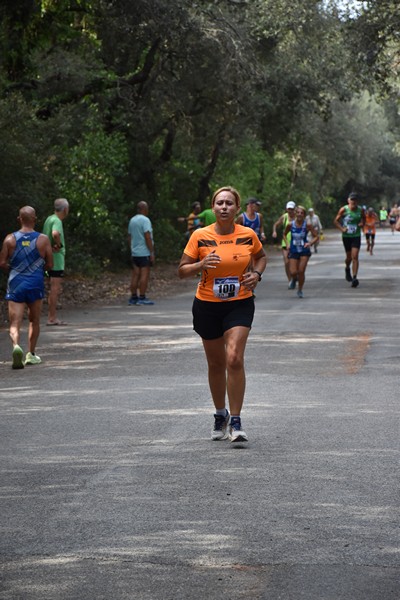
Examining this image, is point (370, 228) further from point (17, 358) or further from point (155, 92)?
point (17, 358)

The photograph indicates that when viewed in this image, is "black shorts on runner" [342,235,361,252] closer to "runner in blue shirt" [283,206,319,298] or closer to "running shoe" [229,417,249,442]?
"runner in blue shirt" [283,206,319,298]

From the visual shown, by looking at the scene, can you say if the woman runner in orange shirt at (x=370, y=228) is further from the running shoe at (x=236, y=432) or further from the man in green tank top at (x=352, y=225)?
the running shoe at (x=236, y=432)

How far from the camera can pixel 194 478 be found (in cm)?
738

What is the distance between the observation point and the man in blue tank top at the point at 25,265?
13547 millimetres

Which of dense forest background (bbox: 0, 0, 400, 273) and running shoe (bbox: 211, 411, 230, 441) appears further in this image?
dense forest background (bbox: 0, 0, 400, 273)

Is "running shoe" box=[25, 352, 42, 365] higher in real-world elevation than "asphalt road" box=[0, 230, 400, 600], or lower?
lower

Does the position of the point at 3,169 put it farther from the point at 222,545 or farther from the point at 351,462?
the point at 222,545

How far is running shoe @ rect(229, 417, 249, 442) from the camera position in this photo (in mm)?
8594

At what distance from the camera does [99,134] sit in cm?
2920

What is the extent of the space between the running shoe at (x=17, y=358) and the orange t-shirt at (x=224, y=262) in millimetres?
4749

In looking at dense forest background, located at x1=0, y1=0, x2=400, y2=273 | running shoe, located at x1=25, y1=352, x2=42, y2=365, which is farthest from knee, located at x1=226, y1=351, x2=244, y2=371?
dense forest background, located at x1=0, y1=0, x2=400, y2=273

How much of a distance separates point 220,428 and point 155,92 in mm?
24171

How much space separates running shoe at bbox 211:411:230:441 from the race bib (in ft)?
2.95

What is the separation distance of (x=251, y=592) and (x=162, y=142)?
33852mm
